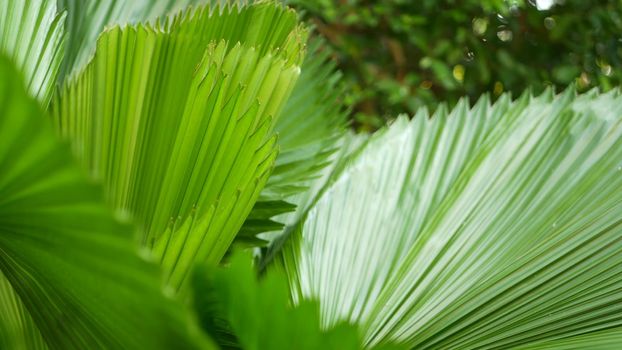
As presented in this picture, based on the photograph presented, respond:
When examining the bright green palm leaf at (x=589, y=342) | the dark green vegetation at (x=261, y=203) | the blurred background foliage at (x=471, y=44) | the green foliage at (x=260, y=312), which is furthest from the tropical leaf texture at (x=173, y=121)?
the blurred background foliage at (x=471, y=44)

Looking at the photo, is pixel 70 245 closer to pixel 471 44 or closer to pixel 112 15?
pixel 112 15

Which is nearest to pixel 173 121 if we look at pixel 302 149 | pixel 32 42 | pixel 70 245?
pixel 32 42

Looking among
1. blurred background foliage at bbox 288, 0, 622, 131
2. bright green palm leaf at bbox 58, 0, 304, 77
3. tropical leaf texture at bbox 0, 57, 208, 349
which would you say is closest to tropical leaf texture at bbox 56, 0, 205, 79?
bright green palm leaf at bbox 58, 0, 304, 77

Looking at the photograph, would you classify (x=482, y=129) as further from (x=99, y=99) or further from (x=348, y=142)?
(x=99, y=99)

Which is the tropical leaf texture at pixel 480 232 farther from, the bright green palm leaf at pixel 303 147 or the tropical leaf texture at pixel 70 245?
the tropical leaf texture at pixel 70 245

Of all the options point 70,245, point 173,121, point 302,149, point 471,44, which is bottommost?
point 70,245

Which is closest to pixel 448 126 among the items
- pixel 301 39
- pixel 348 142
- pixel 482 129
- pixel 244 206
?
pixel 482 129
